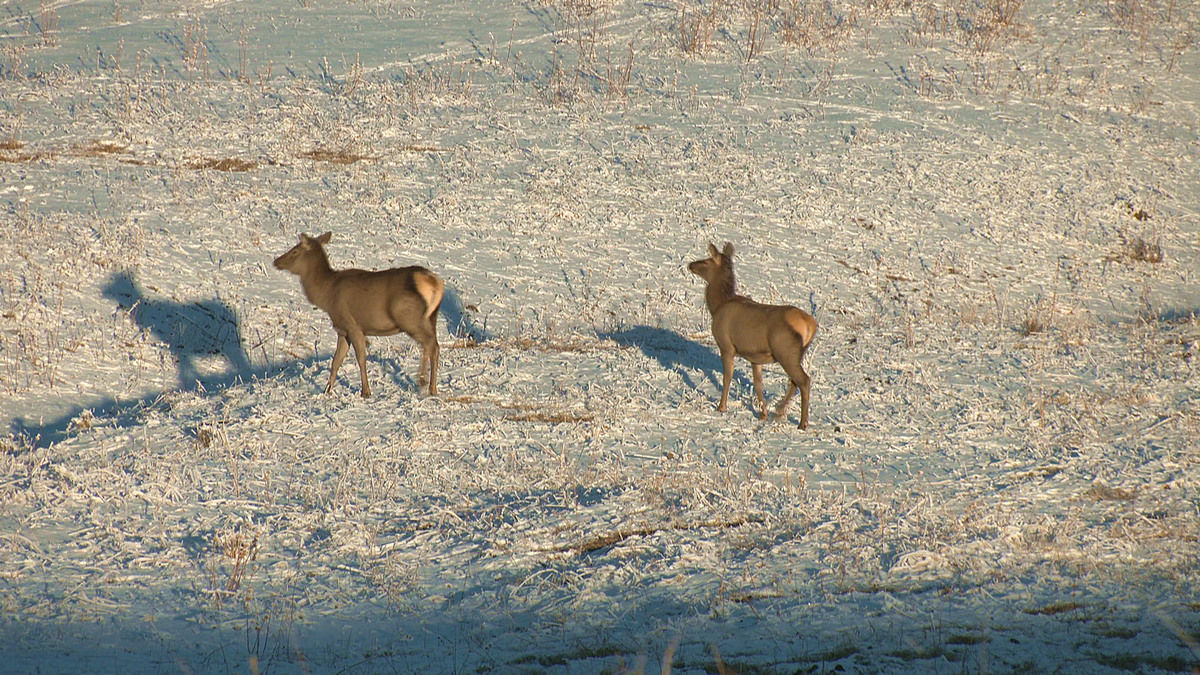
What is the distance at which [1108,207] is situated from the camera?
58.7 ft

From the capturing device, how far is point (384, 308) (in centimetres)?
1073

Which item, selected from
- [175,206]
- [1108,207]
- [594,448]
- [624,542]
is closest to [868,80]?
[1108,207]

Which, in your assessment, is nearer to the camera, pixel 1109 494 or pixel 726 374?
pixel 1109 494

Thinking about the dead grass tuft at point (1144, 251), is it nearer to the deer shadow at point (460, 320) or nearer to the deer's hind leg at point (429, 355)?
the deer shadow at point (460, 320)

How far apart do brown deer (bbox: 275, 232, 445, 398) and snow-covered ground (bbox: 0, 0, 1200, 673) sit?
0.33 meters

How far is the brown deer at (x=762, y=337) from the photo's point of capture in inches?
393

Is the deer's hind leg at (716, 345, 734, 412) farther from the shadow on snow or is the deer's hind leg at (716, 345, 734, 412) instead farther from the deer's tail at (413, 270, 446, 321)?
the shadow on snow

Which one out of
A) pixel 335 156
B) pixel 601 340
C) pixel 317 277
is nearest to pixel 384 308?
pixel 317 277

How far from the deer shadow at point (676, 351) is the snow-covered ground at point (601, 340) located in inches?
3.6

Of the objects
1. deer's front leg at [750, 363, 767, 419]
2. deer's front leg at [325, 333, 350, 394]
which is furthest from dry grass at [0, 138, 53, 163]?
deer's front leg at [750, 363, 767, 419]

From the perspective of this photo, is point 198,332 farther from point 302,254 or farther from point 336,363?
point 336,363

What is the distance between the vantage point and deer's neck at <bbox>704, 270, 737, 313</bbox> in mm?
11141

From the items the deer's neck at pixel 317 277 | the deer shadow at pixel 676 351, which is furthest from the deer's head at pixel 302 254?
the deer shadow at pixel 676 351

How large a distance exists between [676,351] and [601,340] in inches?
37.5
